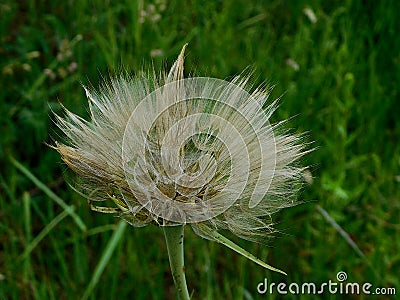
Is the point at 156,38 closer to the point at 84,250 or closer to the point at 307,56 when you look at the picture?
the point at 307,56

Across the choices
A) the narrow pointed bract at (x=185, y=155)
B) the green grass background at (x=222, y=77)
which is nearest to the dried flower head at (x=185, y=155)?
the narrow pointed bract at (x=185, y=155)

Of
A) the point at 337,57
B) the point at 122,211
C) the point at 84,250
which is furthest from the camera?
the point at 337,57

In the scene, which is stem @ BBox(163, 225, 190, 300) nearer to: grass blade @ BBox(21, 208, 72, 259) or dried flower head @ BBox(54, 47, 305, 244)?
dried flower head @ BBox(54, 47, 305, 244)

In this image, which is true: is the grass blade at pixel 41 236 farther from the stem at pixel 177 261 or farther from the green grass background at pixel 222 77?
the stem at pixel 177 261

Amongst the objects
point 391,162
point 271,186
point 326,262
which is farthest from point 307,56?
point 271,186
